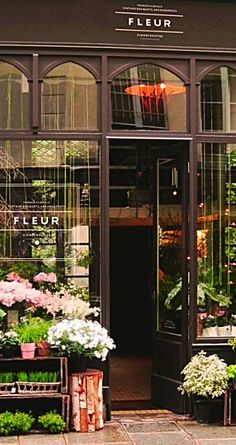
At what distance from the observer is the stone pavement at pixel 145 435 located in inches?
311

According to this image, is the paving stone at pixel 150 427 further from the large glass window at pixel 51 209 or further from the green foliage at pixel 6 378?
the large glass window at pixel 51 209

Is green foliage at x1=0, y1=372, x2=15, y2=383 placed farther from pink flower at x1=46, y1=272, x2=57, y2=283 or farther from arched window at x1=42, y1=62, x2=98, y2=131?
arched window at x1=42, y1=62, x2=98, y2=131

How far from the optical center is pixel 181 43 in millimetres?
9039

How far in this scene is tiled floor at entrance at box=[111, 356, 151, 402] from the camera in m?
10.2

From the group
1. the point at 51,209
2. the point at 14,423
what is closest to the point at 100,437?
the point at 14,423

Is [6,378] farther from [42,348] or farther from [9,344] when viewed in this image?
[42,348]

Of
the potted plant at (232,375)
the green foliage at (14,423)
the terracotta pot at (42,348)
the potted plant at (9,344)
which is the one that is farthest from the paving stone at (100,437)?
the potted plant at (232,375)

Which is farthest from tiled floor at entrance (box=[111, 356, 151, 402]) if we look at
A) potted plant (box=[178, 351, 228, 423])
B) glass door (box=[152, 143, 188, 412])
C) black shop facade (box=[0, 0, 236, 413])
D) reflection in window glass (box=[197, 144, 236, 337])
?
reflection in window glass (box=[197, 144, 236, 337])

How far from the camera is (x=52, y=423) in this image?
808cm

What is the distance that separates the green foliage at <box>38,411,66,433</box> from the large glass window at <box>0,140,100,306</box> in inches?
56.2

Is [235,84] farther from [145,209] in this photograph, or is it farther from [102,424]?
[102,424]

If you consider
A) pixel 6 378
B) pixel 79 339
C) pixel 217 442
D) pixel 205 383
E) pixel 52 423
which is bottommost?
pixel 217 442

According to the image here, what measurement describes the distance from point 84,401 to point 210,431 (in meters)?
1.32

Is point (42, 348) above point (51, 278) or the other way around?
the other way around
